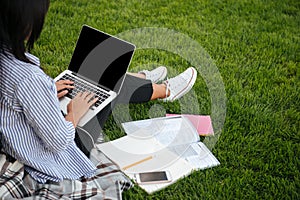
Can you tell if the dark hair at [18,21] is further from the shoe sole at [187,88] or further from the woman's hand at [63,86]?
the shoe sole at [187,88]

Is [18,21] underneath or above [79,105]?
above

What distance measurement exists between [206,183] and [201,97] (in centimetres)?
60

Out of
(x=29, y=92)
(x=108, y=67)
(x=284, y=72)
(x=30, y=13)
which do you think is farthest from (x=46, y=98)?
(x=284, y=72)

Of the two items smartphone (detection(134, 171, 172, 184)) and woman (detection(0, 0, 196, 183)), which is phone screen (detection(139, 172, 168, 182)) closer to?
smartphone (detection(134, 171, 172, 184))

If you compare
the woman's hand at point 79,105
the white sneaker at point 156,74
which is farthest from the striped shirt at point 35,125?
the white sneaker at point 156,74

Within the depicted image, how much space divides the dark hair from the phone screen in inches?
29.3

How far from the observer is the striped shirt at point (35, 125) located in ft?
4.13

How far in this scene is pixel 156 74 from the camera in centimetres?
224

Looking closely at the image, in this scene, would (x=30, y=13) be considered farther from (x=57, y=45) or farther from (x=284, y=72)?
(x=284, y=72)

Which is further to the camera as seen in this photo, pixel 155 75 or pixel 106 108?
pixel 155 75

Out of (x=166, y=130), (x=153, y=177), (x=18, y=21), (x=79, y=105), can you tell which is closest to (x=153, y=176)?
(x=153, y=177)

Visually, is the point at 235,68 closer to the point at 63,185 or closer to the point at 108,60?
the point at 108,60

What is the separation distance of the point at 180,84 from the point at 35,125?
99 cm

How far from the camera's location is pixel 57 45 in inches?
98.5
